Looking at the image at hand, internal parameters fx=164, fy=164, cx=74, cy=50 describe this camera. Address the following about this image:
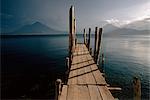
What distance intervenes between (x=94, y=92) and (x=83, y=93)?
470 millimetres

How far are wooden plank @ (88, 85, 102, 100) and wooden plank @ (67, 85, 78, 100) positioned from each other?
581mm

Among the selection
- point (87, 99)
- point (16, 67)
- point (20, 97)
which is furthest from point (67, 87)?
point (16, 67)

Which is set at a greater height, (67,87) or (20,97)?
(67,87)

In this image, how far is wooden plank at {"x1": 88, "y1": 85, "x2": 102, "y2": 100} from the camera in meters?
6.21

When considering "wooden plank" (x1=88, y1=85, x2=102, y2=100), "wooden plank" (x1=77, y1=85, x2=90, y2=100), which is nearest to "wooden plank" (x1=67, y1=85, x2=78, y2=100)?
"wooden plank" (x1=77, y1=85, x2=90, y2=100)

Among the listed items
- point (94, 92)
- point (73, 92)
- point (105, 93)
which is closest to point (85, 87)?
point (94, 92)

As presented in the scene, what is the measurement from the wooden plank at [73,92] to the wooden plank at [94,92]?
0.58m

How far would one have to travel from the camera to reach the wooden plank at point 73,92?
617 centimetres

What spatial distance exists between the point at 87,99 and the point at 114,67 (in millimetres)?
24087

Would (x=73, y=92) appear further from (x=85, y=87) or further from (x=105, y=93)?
(x=105, y=93)

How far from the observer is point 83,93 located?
6613 millimetres

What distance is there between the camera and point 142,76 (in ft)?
80.5

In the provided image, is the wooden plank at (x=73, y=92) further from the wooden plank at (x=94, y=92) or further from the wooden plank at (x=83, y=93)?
the wooden plank at (x=94, y=92)

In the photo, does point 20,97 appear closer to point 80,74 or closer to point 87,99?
point 80,74
